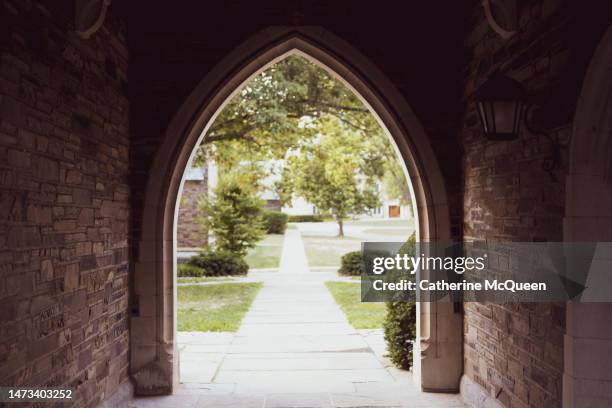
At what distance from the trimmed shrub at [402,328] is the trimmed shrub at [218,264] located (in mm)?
8232

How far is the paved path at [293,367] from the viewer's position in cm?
464

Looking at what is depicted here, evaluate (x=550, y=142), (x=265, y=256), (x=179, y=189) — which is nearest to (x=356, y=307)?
(x=179, y=189)

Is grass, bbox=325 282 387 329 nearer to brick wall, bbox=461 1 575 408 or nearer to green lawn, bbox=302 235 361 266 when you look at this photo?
brick wall, bbox=461 1 575 408

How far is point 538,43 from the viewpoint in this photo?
3.39m

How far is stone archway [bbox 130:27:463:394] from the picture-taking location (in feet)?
15.7

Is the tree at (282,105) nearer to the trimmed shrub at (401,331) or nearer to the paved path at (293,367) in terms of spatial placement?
the paved path at (293,367)

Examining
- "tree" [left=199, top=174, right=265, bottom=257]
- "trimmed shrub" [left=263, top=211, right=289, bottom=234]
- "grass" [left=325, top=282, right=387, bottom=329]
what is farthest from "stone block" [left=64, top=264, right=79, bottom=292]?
"trimmed shrub" [left=263, top=211, right=289, bottom=234]

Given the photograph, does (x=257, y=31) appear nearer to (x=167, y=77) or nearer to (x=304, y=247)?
(x=167, y=77)

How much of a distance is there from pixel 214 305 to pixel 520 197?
6651 mm

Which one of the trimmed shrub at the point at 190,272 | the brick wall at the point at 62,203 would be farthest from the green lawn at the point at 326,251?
the brick wall at the point at 62,203

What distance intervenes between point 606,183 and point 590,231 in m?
0.27

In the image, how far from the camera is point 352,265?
44.3 feet

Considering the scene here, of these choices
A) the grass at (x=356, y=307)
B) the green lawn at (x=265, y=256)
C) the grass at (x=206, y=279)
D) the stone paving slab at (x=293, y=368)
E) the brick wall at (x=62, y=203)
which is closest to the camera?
the brick wall at (x=62, y=203)

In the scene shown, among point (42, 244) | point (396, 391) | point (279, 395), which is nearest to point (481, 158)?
point (396, 391)
